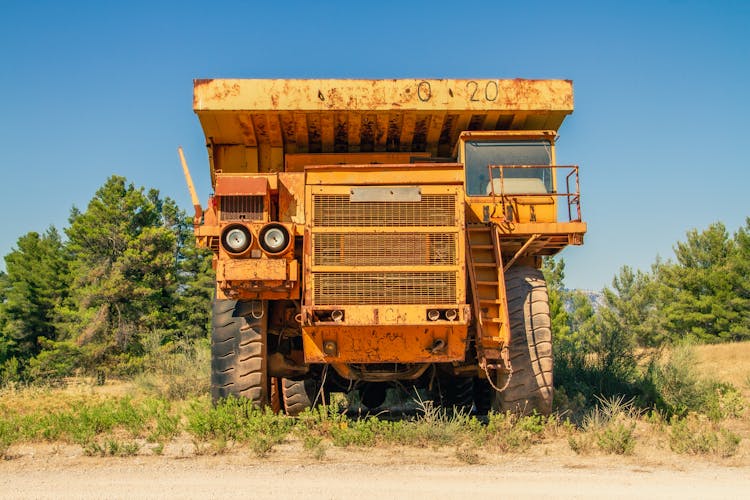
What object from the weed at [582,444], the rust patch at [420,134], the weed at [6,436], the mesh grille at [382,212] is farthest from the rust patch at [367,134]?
the weed at [6,436]

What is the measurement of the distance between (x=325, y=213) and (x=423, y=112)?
2039 millimetres

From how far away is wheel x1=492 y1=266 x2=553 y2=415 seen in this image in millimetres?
8500

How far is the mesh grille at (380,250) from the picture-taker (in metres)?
7.78

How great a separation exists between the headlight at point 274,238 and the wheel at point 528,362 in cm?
278

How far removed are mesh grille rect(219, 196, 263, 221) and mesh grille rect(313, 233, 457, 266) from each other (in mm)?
888

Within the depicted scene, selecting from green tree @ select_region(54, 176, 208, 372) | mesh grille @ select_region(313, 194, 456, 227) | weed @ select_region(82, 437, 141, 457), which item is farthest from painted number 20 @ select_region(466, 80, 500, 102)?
green tree @ select_region(54, 176, 208, 372)

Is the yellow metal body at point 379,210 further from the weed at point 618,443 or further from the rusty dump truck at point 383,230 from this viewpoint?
the weed at point 618,443

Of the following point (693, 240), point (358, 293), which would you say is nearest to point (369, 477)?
point (358, 293)

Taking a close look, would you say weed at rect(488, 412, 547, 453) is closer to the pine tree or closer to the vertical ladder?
the vertical ladder

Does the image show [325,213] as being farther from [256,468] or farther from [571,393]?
[571,393]

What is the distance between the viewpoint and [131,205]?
123 ft

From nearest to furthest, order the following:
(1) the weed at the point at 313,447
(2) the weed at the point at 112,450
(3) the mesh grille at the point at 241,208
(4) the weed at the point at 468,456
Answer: (4) the weed at the point at 468,456, (1) the weed at the point at 313,447, (2) the weed at the point at 112,450, (3) the mesh grille at the point at 241,208

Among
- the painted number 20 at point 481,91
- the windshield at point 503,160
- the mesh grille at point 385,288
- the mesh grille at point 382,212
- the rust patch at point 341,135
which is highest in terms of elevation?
the painted number 20 at point 481,91

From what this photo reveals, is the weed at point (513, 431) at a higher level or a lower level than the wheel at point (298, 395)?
lower
